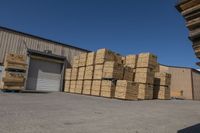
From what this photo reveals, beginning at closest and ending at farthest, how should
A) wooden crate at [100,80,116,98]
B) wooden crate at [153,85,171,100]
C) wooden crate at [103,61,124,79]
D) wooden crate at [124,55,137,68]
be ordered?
wooden crate at [100,80,116,98] → wooden crate at [103,61,124,79] → wooden crate at [124,55,137,68] → wooden crate at [153,85,171,100]

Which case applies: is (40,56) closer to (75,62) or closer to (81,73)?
(75,62)

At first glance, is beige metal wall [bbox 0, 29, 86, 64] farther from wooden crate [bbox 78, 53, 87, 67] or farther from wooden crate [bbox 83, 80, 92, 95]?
wooden crate [bbox 83, 80, 92, 95]

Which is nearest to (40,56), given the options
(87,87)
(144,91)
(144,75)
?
(87,87)

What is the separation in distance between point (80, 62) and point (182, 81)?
647 inches

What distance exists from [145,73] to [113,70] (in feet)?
9.76

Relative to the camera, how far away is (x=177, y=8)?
2908mm

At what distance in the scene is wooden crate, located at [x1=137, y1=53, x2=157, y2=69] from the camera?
16.2m

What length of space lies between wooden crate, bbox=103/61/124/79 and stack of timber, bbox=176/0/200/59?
12.4 metres

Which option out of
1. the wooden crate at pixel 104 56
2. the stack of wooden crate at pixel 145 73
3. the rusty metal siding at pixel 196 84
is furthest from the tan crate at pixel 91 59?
the rusty metal siding at pixel 196 84

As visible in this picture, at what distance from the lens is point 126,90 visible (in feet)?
46.7

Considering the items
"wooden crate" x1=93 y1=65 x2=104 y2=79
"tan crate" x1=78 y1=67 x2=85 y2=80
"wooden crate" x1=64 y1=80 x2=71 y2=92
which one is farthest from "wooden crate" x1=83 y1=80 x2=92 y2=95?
"wooden crate" x1=64 y1=80 x2=71 y2=92

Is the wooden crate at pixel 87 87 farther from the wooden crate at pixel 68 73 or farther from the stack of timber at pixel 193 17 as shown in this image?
the stack of timber at pixel 193 17

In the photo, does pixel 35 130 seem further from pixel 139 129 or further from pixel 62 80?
pixel 62 80

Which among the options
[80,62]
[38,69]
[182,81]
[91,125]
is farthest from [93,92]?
[182,81]
